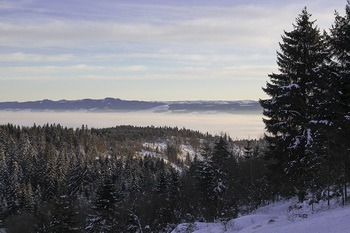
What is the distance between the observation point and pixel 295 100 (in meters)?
19.0

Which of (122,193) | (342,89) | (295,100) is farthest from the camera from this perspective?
(122,193)

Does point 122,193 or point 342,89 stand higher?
point 342,89

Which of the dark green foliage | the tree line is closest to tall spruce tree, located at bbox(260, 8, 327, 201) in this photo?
the dark green foliage

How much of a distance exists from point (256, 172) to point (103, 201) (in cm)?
3193

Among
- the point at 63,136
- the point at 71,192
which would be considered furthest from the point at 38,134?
the point at 71,192

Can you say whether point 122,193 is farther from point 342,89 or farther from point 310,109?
point 342,89

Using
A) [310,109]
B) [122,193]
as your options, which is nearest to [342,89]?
[310,109]

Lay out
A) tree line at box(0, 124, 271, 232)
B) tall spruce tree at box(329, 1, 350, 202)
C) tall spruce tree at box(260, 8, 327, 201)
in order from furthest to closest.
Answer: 1. tree line at box(0, 124, 271, 232)
2. tall spruce tree at box(260, 8, 327, 201)
3. tall spruce tree at box(329, 1, 350, 202)

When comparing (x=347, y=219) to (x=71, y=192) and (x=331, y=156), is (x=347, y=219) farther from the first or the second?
(x=71, y=192)

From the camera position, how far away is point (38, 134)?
6900 inches

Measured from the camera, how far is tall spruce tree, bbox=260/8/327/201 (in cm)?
1884

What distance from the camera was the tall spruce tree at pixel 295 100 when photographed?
18844 mm

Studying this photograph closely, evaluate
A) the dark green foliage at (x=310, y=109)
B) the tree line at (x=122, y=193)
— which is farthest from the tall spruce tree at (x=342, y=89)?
the tree line at (x=122, y=193)

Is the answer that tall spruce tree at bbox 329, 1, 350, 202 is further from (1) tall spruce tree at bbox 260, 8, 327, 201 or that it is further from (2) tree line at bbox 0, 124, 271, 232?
(2) tree line at bbox 0, 124, 271, 232
